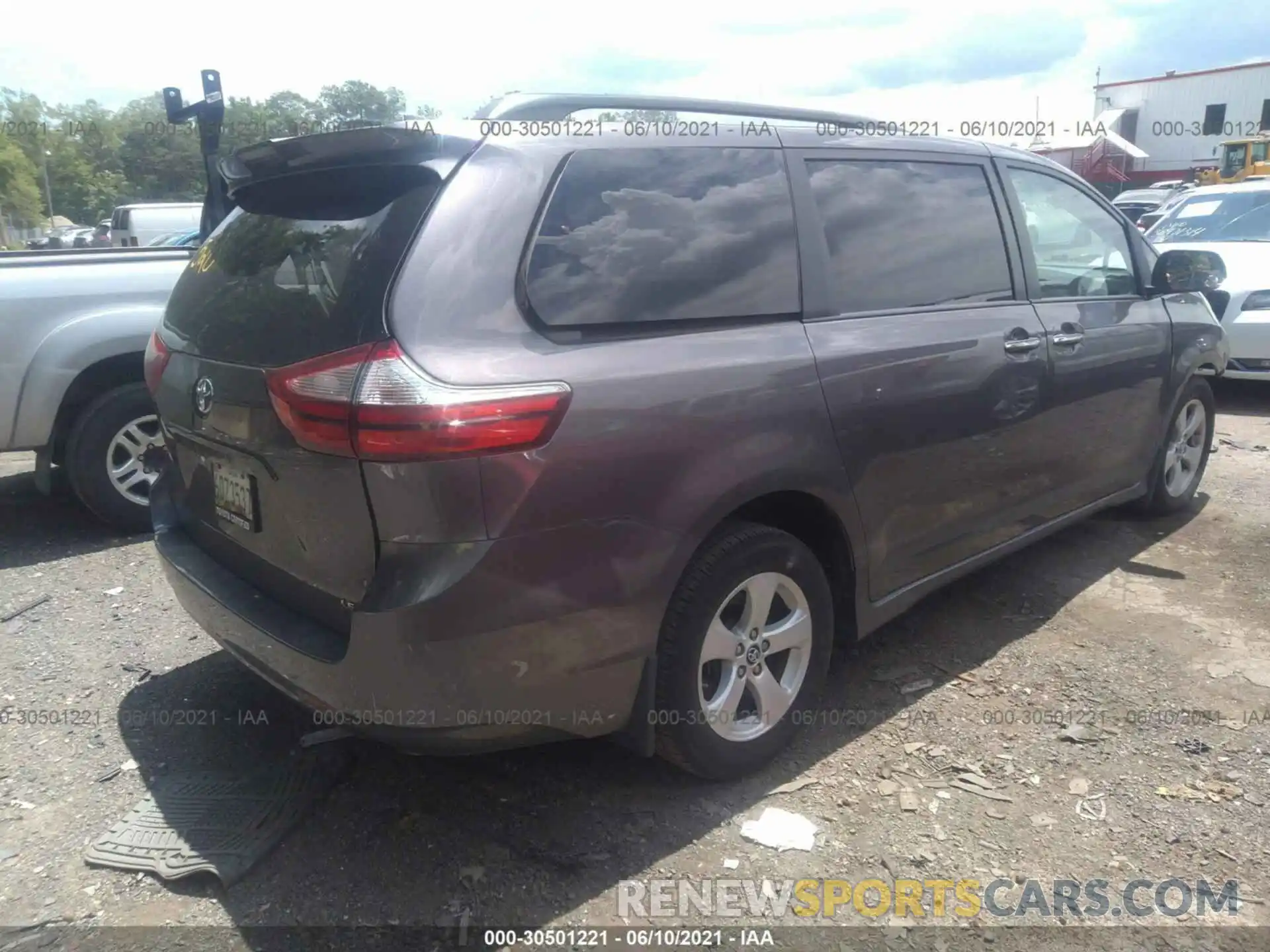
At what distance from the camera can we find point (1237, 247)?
8867mm

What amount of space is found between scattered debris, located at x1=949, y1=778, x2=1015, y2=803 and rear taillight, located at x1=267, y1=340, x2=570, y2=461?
1.71m

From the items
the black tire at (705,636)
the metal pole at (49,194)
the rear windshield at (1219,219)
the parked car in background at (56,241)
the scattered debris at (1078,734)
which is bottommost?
the scattered debris at (1078,734)

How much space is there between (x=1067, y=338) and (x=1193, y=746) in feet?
A: 5.13

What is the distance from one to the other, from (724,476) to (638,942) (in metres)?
1.14

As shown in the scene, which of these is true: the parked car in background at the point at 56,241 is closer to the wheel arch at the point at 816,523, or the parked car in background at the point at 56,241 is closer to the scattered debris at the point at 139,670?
the scattered debris at the point at 139,670

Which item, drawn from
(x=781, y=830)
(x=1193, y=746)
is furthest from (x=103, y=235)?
(x=1193, y=746)

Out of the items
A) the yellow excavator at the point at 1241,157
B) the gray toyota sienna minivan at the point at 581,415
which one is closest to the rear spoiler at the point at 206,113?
the gray toyota sienna minivan at the point at 581,415

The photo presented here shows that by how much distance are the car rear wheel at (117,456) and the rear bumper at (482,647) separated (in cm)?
275

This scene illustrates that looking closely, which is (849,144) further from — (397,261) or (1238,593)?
(1238,593)

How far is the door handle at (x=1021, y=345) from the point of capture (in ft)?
11.6

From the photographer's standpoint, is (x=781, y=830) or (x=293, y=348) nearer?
(x=293, y=348)

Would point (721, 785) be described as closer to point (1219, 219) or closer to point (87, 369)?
point (87, 369)

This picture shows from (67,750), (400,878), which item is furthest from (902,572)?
(67,750)

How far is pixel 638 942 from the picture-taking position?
2330 mm
